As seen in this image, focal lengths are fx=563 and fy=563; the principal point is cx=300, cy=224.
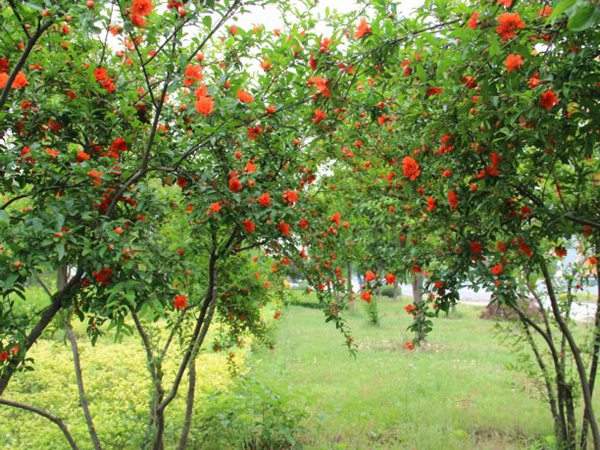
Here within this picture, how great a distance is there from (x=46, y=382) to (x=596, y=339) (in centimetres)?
529

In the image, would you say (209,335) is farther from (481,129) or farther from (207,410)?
(481,129)

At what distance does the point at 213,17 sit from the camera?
203 centimetres

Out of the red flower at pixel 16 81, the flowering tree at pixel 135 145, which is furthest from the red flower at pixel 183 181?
the red flower at pixel 16 81

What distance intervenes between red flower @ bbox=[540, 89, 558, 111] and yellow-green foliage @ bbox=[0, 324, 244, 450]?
3.13m

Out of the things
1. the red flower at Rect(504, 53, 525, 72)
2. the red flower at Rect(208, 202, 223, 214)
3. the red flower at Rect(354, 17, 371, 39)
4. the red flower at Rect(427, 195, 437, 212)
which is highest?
the red flower at Rect(354, 17, 371, 39)

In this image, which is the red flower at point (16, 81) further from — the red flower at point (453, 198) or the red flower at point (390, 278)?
the red flower at point (390, 278)

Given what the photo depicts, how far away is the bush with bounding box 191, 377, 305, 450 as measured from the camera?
4176 mm

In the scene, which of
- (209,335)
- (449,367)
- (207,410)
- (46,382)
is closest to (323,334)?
(209,335)

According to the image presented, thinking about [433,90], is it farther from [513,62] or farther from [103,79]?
[103,79]

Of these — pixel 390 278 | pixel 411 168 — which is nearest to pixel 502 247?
pixel 411 168

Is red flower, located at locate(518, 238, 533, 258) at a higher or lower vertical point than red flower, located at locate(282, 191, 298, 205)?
lower

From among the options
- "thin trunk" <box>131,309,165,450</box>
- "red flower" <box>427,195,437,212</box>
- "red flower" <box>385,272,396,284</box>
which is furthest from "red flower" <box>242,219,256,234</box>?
"thin trunk" <box>131,309,165,450</box>

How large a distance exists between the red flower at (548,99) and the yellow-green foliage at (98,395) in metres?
3.13

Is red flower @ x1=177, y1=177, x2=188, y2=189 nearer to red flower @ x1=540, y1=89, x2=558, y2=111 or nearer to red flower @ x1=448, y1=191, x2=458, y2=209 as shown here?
red flower @ x1=448, y1=191, x2=458, y2=209
